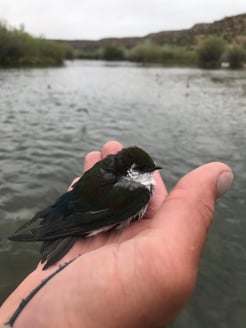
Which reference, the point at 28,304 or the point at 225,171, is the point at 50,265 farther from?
the point at 225,171

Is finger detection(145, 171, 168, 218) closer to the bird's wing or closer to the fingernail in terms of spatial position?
the bird's wing

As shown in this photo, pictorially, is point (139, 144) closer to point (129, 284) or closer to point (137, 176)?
point (137, 176)

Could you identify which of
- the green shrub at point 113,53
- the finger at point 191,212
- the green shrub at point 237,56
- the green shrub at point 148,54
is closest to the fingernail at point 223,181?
the finger at point 191,212

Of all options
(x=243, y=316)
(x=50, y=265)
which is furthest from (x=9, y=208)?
(x=243, y=316)

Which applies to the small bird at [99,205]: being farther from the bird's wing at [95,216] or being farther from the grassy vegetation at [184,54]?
the grassy vegetation at [184,54]

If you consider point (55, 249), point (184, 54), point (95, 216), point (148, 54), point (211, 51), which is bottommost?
point (148, 54)

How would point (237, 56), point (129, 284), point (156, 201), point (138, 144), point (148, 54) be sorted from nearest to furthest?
1. point (129, 284)
2. point (156, 201)
3. point (138, 144)
4. point (237, 56)
5. point (148, 54)

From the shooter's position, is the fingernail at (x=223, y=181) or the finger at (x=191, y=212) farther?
the fingernail at (x=223, y=181)

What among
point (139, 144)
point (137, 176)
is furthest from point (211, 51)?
point (137, 176)
